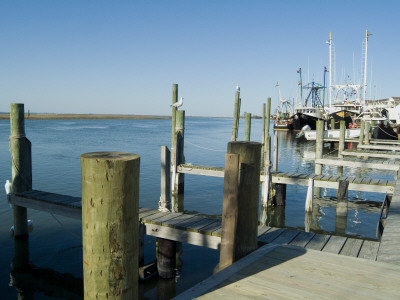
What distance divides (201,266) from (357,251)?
3.86m

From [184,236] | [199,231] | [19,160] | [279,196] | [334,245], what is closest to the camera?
[334,245]

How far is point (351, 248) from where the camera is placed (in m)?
4.73

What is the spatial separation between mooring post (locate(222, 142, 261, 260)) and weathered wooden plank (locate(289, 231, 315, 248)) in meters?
1.57

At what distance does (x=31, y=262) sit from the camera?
7.75m

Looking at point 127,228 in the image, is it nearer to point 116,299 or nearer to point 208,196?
point 116,299

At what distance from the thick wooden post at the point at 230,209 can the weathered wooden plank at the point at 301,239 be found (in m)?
1.77

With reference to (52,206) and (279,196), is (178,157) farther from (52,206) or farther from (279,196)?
(52,206)

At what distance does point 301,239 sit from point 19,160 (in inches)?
252

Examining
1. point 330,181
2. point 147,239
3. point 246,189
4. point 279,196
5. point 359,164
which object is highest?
point 246,189

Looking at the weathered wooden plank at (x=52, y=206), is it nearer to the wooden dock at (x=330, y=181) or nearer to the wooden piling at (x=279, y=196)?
the wooden dock at (x=330, y=181)

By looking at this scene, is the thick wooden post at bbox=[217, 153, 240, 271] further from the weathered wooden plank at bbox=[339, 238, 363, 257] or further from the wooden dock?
the wooden dock

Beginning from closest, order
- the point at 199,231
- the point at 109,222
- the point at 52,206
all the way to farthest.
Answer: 1. the point at 109,222
2. the point at 199,231
3. the point at 52,206


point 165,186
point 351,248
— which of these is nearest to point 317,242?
point 351,248

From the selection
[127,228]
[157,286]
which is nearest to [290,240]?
[157,286]
